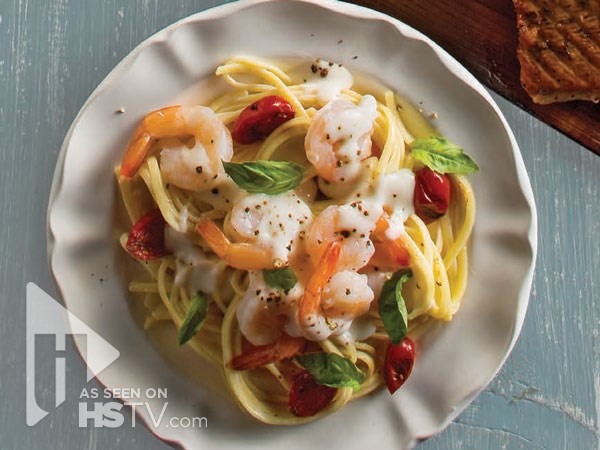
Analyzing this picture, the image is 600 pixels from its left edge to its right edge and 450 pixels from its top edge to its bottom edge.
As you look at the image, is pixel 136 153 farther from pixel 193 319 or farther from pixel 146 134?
pixel 193 319

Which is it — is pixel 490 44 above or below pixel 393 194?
above

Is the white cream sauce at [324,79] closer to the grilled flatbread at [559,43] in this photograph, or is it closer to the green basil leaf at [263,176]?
the green basil leaf at [263,176]

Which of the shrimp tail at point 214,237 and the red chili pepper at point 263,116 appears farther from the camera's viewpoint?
the red chili pepper at point 263,116

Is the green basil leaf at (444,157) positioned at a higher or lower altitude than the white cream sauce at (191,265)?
higher

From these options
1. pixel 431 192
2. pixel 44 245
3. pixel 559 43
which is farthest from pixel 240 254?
pixel 559 43

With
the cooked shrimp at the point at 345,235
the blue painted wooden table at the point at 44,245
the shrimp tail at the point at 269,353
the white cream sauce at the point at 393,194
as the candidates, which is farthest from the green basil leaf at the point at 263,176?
the blue painted wooden table at the point at 44,245

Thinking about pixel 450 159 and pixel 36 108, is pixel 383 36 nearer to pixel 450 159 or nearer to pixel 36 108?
pixel 450 159

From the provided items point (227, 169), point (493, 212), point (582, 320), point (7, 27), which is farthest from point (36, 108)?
point (582, 320)
